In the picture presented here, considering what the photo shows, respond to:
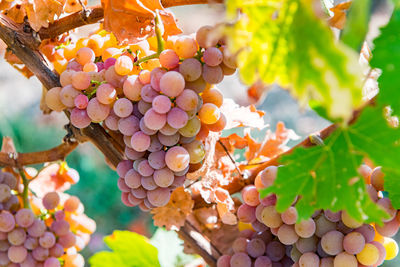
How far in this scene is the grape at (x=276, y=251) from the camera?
46 centimetres

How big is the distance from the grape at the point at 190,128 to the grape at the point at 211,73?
0.13 feet

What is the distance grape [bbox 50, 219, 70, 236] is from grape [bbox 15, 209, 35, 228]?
3cm

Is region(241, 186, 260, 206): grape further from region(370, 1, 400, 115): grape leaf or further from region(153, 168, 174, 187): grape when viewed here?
region(370, 1, 400, 115): grape leaf

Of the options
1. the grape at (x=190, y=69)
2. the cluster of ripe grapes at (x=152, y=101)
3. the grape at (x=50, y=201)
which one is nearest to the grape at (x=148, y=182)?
the cluster of ripe grapes at (x=152, y=101)

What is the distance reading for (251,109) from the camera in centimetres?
51

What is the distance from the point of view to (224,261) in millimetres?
494

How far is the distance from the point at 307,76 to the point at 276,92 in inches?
76.3

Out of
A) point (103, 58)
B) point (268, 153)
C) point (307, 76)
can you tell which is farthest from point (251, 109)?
point (307, 76)

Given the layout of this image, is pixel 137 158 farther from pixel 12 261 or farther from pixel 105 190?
pixel 105 190

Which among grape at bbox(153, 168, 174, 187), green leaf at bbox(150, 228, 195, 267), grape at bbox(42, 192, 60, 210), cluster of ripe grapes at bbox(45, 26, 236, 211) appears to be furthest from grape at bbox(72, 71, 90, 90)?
green leaf at bbox(150, 228, 195, 267)

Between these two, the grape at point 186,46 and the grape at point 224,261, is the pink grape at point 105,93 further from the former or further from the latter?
the grape at point 224,261

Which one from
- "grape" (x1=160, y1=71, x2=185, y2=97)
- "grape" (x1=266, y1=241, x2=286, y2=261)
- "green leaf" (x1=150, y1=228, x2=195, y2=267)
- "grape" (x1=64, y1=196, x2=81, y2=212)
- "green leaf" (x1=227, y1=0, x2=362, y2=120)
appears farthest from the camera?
"green leaf" (x1=150, y1=228, x2=195, y2=267)

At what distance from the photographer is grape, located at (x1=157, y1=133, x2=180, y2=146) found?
1.30ft

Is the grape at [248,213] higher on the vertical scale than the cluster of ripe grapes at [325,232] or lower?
lower
